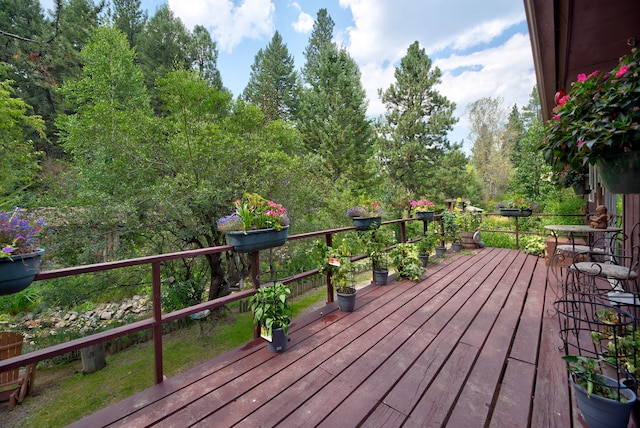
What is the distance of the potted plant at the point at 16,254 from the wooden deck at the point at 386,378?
0.78 meters

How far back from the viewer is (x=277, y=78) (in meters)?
14.9

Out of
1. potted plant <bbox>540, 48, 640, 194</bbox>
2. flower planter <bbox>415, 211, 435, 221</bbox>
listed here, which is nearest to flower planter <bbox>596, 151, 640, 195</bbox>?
potted plant <bbox>540, 48, 640, 194</bbox>

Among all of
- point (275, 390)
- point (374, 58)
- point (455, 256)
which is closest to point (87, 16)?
point (275, 390)

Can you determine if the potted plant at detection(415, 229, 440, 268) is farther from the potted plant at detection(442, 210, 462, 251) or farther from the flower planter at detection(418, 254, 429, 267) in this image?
the potted plant at detection(442, 210, 462, 251)

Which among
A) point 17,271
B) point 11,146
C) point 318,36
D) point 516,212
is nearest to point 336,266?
point 17,271

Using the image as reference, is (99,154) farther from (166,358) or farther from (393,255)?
(393,255)

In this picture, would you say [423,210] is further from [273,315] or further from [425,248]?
[273,315]

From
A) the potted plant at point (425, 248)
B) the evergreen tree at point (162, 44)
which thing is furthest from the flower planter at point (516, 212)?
the evergreen tree at point (162, 44)

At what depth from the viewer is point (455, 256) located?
16.6ft

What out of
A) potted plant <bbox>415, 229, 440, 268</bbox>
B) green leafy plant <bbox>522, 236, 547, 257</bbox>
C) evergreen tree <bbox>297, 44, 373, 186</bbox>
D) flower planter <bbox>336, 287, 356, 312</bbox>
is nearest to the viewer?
flower planter <bbox>336, 287, 356, 312</bbox>

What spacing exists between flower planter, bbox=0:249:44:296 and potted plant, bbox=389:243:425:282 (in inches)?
134

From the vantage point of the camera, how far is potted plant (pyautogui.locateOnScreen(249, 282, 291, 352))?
1941 mm

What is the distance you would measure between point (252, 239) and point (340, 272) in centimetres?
103

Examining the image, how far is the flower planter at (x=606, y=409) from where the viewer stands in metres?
1.14
